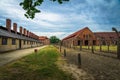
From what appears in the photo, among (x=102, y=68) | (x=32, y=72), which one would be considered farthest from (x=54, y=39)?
(x=32, y=72)

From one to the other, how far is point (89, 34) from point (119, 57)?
4880 cm

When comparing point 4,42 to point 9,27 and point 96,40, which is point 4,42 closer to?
point 9,27

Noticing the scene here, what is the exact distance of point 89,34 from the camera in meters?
63.1

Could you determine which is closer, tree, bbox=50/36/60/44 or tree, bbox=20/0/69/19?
tree, bbox=20/0/69/19

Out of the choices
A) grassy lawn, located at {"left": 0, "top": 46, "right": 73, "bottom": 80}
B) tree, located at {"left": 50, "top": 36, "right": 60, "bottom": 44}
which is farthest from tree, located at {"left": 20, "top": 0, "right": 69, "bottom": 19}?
tree, located at {"left": 50, "top": 36, "right": 60, "bottom": 44}

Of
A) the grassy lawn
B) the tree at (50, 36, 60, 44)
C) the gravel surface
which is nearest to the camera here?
the grassy lawn

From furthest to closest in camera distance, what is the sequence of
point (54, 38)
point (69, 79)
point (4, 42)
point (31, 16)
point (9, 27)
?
point (54, 38) < point (9, 27) < point (4, 42) < point (31, 16) < point (69, 79)

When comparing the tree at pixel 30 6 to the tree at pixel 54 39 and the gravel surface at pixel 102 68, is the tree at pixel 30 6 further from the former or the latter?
the tree at pixel 54 39

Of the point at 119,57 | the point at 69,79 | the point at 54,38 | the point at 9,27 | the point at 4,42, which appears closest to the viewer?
the point at 69,79

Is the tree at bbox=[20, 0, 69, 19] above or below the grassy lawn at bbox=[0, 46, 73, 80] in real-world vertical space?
above

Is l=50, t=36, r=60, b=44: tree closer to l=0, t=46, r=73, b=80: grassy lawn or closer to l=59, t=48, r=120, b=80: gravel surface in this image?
l=59, t=48, r=120, b=80: gravel surface

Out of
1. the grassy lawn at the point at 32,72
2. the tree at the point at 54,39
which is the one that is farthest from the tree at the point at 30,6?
the tree at the point at 54,39

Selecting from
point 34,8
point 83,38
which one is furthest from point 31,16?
point 83,38

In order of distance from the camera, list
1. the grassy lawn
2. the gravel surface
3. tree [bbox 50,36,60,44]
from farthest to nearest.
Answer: tree [bbox 50,36,60,44]
the gravel surface
the grassy lawn
